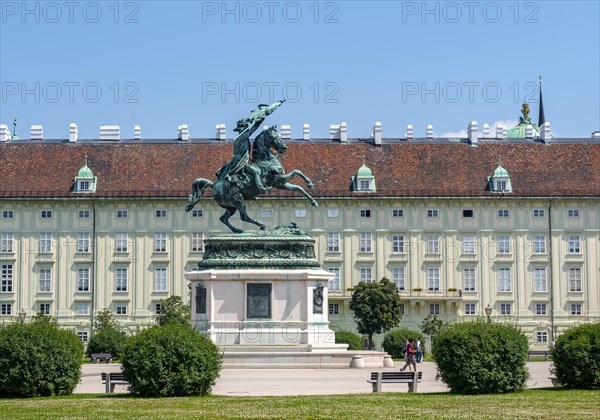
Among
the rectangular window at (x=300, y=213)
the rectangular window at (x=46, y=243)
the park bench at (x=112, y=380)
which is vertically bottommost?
the park bench at (x=112, y=380)

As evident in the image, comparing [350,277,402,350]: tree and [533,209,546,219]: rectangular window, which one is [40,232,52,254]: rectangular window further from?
[533,209,546,219]: rectangular window

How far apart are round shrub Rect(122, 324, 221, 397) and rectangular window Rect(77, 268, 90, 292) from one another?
64.7 m

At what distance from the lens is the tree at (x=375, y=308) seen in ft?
288

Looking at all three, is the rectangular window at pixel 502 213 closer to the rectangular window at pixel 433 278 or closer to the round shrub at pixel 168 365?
the rectangular window at pixel 433 278

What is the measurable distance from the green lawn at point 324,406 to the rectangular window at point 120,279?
63833mm

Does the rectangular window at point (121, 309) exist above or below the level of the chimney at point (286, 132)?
below

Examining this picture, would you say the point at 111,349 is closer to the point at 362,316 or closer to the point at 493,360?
the point at 362,316

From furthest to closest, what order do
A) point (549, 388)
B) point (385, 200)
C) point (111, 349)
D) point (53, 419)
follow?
point (385, 200), point (111, 349), point (549, 388), point (53, 419)

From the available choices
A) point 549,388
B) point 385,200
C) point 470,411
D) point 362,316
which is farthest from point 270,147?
point 385,200

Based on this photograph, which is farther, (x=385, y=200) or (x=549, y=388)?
(x=385, y=200)

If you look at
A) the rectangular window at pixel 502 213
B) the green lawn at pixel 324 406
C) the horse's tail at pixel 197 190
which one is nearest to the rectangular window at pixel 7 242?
the rectangular window at pixel 502 213

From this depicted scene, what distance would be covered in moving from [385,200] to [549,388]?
61430 millimetres

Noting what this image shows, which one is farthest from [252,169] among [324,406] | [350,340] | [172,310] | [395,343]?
[172,310]

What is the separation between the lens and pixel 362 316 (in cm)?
8775
